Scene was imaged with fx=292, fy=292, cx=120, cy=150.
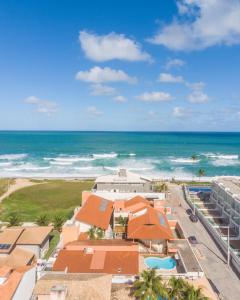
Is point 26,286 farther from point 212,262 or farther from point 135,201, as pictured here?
point 135,201

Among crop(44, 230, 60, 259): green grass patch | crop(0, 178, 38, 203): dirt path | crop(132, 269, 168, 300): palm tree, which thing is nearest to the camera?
crop(132, 269, 168, 300): palm tree

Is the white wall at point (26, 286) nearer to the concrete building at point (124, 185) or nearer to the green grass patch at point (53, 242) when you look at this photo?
the green grass patch at point (53, 242)

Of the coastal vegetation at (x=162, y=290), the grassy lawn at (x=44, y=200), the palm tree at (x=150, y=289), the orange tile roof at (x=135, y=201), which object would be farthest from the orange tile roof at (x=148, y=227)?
the grassy lawn at (x=44, y=200)

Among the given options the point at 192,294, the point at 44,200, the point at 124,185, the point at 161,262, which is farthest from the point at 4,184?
the point at 192,294

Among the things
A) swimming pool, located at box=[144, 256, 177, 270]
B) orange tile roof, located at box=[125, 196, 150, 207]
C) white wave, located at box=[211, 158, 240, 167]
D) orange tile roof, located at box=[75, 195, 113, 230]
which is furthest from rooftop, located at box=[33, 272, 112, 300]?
white wave, located at box=[211, 158, 240, 167]

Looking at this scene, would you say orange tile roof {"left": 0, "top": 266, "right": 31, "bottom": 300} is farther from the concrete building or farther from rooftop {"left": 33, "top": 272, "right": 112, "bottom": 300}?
the concrete building

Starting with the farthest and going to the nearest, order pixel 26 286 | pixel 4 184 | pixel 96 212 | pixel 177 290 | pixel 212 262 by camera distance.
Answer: pixel 4 184, pixel 96 212, pixel 212 262, pixel 26 286, pixel 177 290

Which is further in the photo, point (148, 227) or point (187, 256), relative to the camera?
point (148, 227)
